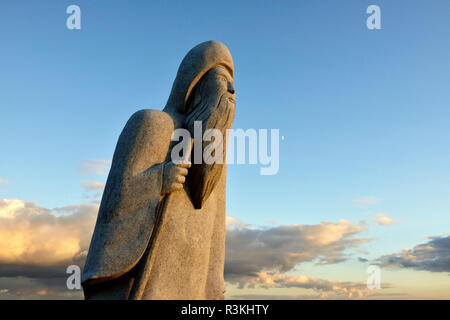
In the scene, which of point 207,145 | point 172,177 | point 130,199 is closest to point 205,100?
point 207,145

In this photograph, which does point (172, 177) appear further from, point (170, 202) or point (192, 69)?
point (192, 69)

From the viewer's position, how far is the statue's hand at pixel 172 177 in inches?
224

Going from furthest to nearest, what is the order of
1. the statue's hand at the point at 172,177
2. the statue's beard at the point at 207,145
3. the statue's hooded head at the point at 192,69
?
the statue's hooded head at the point at 192,69 → the statue's beard at the point at 207,145 → the statue's hand at the point at 172,177

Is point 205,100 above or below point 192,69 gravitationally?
below

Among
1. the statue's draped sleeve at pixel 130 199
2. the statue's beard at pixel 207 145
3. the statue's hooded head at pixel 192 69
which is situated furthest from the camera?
the statue's hooded head at pixel 192 69

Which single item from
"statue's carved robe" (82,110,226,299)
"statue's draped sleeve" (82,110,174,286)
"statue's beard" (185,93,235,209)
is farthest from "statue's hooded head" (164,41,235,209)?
"statue's draped sleeve" (82,110,174,286)

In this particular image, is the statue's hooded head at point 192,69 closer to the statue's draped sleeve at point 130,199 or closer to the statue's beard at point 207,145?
the statue's beard at point 207,145

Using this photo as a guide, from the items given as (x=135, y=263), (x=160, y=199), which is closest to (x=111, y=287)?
(x=135, y=263)

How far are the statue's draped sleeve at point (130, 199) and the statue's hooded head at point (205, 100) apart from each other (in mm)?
514

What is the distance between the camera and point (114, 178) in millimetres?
5570

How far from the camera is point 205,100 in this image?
6.22 metres

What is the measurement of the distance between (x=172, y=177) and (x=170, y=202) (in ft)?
1.08

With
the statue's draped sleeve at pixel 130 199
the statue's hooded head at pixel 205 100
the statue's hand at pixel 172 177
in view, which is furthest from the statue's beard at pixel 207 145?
the statue's draped sleeve at pixel 130 199
